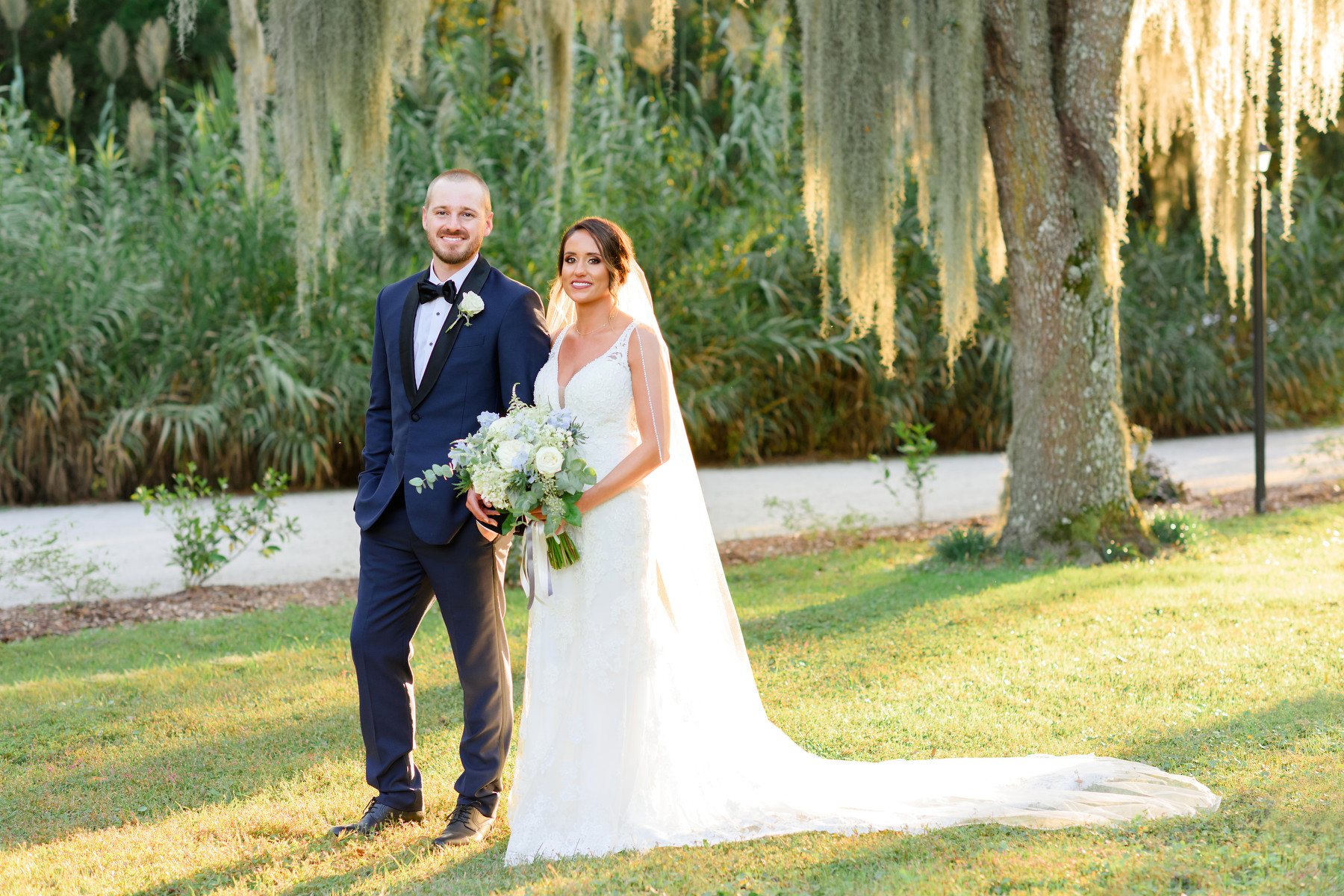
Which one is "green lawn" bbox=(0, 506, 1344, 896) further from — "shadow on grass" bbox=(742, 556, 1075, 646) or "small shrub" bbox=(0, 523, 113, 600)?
"small shrub" bbox=(0, 523, 113, 600)

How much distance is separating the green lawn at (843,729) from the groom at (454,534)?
9.2 inches

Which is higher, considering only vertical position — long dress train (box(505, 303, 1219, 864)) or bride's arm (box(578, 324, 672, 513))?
bride's arm (box(578, 324, 672, 513))

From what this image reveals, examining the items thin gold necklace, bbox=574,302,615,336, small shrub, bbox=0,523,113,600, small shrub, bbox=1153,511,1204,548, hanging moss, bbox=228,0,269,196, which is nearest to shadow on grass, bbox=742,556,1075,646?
small shrub, bbox=1153,511,1204,548

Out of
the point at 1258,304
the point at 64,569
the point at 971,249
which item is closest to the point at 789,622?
the point at 971,249

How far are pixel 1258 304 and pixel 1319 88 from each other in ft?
7.84

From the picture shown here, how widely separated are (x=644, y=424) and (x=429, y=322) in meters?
0.71

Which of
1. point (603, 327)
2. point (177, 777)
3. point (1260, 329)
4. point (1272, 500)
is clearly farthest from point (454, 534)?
point (1272, 500)

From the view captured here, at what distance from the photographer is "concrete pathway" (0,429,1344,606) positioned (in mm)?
7207

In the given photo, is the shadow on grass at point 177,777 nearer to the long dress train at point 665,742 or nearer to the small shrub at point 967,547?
the long dress train at point 665,742

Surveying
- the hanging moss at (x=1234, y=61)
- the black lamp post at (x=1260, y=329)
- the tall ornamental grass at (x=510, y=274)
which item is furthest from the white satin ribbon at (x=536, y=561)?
the black lamp post at (x=1260, y=329)

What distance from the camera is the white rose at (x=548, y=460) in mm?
2936

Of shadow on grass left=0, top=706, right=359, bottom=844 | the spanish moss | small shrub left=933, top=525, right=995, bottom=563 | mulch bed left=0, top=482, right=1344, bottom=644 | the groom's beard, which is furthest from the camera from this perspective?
small shrub left=933, top=525, right=995, bottom=563

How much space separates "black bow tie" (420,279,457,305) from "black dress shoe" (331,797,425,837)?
1.47 meters

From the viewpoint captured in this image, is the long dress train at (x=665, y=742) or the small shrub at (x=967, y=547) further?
the small shrub at (x=967, y=547)
